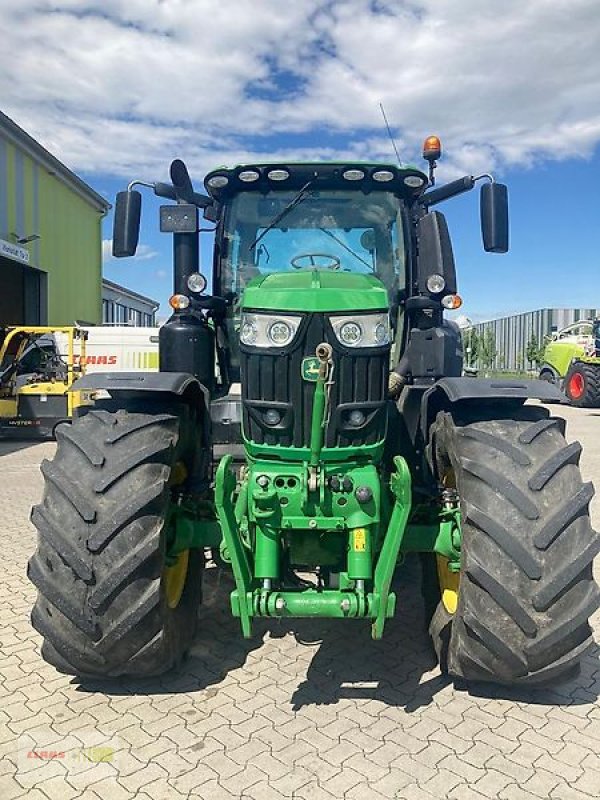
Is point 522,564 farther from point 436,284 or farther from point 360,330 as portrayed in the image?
point 436,284

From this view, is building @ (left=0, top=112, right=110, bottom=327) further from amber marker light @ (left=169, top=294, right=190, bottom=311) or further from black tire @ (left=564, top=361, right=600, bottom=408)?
amber marker light @ (left=169, top=294, right=190, bottom=311)

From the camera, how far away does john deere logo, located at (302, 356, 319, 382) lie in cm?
338

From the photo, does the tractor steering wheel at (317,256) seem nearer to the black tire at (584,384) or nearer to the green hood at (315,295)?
the green hood at (315,295)

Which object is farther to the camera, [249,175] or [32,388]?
[32,388]

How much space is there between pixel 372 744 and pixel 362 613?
0.53m

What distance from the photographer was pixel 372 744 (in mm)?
3082

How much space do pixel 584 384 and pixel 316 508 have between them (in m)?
19.1

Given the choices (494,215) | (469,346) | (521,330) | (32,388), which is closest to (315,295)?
(494,215)

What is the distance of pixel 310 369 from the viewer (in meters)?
3.39

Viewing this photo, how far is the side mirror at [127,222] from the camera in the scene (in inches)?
182

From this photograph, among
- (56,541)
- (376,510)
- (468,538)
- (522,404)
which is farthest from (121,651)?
(522,404)

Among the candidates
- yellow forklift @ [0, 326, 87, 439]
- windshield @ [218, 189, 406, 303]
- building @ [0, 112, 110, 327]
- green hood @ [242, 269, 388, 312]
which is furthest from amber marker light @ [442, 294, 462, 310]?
building @ [0, 112, 110, 327]

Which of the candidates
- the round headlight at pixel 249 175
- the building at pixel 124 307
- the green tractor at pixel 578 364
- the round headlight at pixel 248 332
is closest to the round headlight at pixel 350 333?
the round headlight at pixel 248 332

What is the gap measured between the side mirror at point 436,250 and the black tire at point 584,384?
1671 cm
